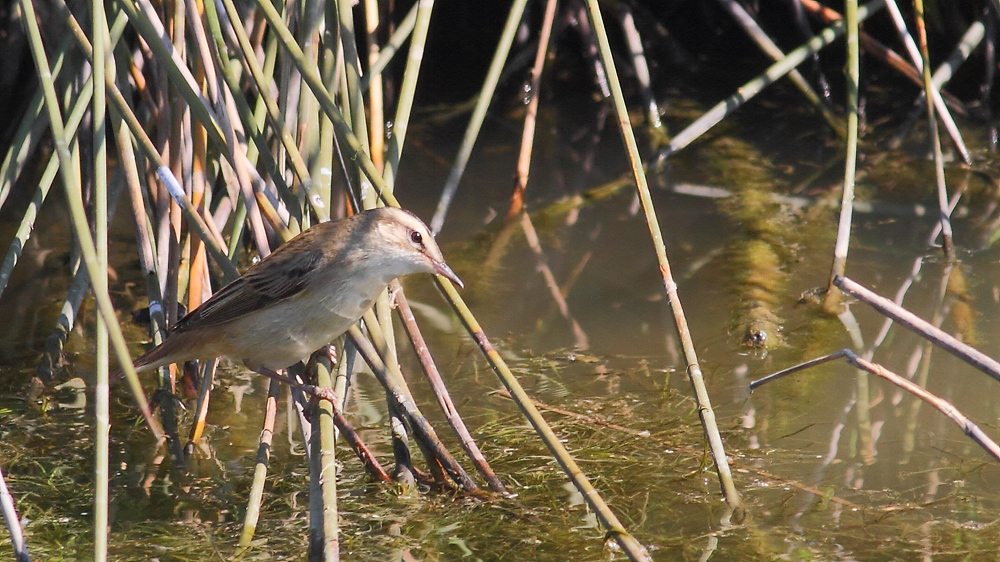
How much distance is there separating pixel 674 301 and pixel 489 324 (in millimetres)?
1844

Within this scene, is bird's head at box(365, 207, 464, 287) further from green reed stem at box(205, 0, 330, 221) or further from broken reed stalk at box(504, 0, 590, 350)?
broken reed stalk at box(504, 0, 590, 350)

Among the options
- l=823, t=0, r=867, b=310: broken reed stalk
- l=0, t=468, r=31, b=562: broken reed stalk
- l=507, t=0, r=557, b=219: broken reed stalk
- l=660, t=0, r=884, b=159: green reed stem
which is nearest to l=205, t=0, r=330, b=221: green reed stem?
l=0, t=468, r=31, b=562: broken reed stalk

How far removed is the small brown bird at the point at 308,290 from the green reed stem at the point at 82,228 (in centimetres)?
75

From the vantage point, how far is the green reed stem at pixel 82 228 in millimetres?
1866

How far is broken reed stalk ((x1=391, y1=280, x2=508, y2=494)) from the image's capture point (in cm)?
293

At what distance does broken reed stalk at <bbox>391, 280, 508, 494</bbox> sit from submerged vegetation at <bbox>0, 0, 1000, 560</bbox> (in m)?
0.01

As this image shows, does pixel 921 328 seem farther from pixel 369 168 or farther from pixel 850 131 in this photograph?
pixel 369 168

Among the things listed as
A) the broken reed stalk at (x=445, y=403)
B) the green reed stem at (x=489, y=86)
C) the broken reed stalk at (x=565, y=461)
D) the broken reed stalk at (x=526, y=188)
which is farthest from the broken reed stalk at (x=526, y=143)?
the broken reed stalk at (x=565, y=461)

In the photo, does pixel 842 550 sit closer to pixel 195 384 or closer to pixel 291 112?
pixel 291 112

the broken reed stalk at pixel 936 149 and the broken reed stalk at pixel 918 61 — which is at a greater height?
the broken reed stalk at pixel 918 61

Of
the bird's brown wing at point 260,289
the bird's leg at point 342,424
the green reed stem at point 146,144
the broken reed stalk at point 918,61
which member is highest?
the broken reed stalk at point 918,61

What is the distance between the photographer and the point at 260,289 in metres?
3.17

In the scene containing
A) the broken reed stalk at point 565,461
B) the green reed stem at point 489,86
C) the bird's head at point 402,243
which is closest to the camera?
the broken reed stalk at point 565,461

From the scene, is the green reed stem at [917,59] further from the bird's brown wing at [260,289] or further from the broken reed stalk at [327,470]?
the broken reed stalk at [327,470]
